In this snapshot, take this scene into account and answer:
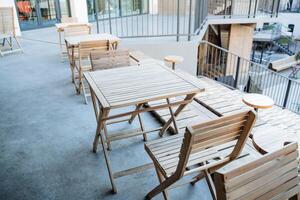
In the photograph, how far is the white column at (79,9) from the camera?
316 inches

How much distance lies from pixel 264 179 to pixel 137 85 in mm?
1290

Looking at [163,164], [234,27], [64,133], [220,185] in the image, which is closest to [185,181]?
[163,164]

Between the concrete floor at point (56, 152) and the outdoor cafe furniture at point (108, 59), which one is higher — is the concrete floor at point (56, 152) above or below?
below

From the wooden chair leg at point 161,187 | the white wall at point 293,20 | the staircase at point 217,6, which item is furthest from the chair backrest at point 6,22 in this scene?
the white wall at point 293,20

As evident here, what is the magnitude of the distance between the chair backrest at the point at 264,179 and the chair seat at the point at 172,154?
1.55 feet

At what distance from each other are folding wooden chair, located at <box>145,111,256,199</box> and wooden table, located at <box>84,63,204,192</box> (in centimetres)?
35

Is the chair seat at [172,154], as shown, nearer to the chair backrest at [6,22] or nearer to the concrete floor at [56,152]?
the concrete floor at [56,152]

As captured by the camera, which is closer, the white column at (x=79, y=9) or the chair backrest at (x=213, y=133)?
the chair backrest at (x=213, y=133)

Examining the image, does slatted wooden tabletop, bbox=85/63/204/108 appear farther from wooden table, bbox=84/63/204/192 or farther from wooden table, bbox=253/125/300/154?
wooden table, bbox=253/125/300/154

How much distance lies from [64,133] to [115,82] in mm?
1027

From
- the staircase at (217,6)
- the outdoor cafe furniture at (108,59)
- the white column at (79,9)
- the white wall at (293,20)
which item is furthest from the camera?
the white wall at (293,20)

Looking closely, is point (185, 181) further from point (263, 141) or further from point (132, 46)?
point (132, 46)

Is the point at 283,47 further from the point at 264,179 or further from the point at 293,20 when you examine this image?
the point at 264,179

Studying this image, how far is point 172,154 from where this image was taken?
197 cm
